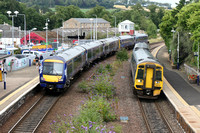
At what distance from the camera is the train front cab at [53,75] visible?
20219 millimetres

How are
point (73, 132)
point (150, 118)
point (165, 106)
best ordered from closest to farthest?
point (73, 132), point (150, 118), point (165, 106)

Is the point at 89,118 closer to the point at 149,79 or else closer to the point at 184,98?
the point at 149,79

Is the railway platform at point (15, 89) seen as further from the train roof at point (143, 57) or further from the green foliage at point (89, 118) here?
the train roof at point (143, 57)

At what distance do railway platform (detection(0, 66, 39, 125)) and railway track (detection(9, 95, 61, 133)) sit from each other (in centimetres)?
85

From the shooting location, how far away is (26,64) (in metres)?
33.6

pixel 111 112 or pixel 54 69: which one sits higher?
pixel 54 69

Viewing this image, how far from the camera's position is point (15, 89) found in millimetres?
21453

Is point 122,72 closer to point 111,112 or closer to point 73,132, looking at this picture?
point 111,112

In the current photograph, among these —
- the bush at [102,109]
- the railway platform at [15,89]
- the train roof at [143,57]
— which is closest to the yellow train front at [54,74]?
the railway platform at [15,89]

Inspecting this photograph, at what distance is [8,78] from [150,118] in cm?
1407

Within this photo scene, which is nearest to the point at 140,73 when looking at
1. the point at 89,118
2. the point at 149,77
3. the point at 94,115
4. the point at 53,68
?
the point at 149,77

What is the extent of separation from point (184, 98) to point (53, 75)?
8.73m

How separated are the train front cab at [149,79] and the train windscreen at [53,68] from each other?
509 centimetres

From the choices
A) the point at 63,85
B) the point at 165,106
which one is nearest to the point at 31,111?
the point at 63,85
